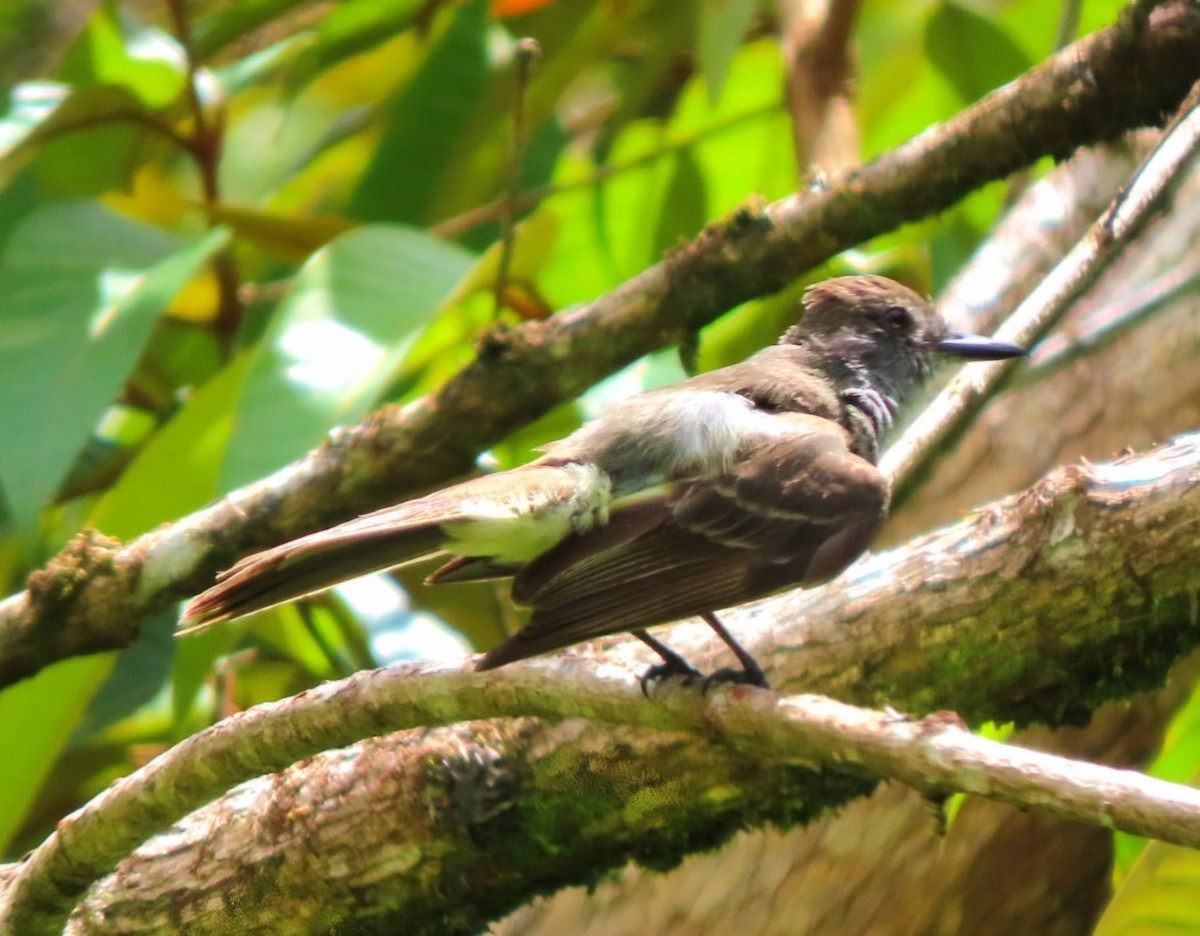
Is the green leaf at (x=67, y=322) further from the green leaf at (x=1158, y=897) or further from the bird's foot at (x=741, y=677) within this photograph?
the green leaf at (x=1158, y=897)

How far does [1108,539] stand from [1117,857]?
82 cm

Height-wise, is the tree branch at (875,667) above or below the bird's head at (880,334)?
below

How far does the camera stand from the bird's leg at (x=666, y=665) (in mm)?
2350

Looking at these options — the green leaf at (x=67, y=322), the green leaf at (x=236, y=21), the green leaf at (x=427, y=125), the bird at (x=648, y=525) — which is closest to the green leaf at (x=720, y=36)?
the green leaf at (x=427, y=125)

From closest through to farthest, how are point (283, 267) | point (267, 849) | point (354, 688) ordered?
point (354, 688) → point (267, 849) → point (283, 267)

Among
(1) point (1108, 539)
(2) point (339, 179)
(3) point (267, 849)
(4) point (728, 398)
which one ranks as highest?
(2) point (339, 179)

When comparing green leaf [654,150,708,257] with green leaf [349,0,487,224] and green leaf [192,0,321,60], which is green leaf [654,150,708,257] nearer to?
green leaf [349,0,487,224]

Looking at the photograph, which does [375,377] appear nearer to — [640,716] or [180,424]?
[180,424]

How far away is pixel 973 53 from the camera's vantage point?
436cm

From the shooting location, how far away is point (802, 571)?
2.45 m

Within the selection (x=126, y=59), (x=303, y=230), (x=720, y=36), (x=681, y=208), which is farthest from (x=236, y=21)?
(x=720, y=36)

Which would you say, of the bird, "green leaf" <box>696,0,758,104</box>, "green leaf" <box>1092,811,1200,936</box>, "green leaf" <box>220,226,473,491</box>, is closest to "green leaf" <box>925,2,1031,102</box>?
"green leaf" <box>696,0,758,104</box>

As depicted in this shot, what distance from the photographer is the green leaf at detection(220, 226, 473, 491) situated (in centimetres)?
301

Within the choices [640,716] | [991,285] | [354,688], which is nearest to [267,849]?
[354,688]
